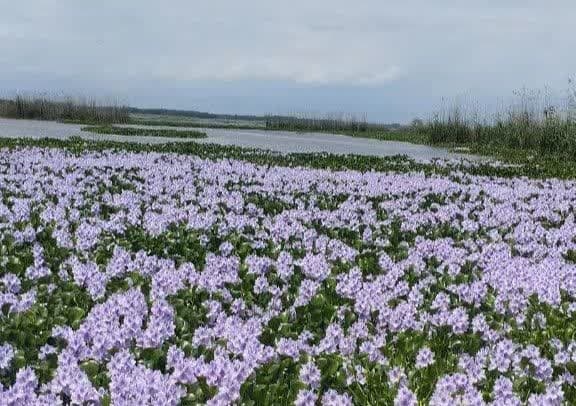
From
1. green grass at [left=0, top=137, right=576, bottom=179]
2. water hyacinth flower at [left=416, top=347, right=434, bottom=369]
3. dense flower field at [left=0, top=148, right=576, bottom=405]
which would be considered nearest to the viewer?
dense flower field at [left=0, top=148, right=576, bottom=405]

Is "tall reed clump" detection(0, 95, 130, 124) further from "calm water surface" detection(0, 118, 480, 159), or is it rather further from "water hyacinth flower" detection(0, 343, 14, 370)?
"water hyacinth flower" detection(0, 343, 14, 370)

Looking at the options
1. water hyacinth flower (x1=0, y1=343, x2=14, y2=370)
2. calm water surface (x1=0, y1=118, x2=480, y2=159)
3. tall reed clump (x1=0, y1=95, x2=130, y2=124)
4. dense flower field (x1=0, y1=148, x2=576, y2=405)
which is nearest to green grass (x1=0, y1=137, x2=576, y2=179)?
calm water surface (x1=0, y1=118, x2=480, y2=159)

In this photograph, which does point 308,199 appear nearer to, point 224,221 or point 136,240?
point 224,221

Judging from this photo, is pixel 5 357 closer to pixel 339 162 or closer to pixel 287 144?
pixel 339 162

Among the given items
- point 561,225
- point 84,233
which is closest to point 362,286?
point 84,233

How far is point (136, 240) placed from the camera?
7.57 m

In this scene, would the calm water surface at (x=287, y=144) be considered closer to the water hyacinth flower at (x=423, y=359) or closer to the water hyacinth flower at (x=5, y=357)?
the water hyacinth flower at (x=423, y=359)

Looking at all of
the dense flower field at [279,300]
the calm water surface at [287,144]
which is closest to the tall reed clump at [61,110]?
the calm water surface at [287,144]

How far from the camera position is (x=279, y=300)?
5.48 meters

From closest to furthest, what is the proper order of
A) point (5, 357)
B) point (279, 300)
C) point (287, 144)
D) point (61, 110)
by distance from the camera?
point (5, 357) < point (279, 300) < point (287, 144) < point (61, 110)

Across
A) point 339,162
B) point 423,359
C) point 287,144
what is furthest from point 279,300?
point 287,144

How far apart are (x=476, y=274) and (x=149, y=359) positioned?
3684 mm

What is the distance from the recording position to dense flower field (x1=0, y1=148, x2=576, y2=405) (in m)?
3.84

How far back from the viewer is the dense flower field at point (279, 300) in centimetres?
384
